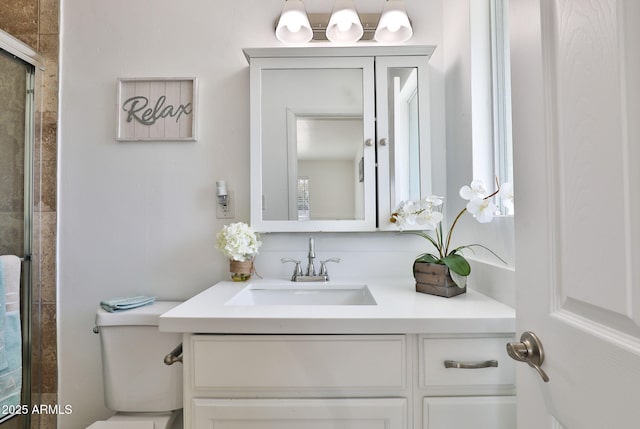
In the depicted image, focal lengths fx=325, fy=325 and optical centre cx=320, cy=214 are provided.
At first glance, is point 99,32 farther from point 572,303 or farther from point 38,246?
point 572,303

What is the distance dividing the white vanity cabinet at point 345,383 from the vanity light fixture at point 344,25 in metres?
1.17

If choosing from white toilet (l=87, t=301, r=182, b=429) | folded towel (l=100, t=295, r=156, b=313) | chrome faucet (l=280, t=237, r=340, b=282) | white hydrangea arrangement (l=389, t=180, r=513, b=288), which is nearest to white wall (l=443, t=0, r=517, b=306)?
white hydrangea arrangement (l=389, t=180, r=513, b=288)

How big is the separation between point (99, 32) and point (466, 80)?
1.54 meters

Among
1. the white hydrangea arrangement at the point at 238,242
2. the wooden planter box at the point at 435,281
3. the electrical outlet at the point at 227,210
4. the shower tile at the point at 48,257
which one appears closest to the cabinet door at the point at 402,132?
the wooden planter box at the point at 435,281

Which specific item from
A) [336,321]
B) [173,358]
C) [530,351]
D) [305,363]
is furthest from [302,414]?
[530,351]

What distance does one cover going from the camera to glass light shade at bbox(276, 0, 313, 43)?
1320 millimetres

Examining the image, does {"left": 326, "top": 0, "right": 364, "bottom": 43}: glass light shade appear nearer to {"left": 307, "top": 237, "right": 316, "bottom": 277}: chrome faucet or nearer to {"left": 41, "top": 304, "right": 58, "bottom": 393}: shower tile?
{"left": 307, "top": 237, "right": 316, "bottom": 277}: chrome faucet

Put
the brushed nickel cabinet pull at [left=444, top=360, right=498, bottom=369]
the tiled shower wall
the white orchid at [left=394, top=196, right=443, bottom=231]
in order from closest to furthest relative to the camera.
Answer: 1. the brushed nickel cabinet pull at [left=444, top=360, right=498, bottom=369]
2. the white orchid at [left=394, top=196, right=443, bottom=231]
3. the tiled shower wall

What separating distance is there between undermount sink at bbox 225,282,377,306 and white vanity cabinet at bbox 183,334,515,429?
0.40m

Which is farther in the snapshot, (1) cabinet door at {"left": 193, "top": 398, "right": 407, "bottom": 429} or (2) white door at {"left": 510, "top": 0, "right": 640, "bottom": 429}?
(1) cabinet door at {"left": 193, "top": 398, "right": 407, "bottom": 429}

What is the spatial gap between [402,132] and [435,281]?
627mm

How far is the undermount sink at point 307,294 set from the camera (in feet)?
4.04

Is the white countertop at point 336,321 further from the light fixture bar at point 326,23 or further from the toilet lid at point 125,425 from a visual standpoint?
the light fixture bar at point 326,23

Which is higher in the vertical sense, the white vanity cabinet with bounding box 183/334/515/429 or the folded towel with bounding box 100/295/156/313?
the folded towel with bounding box 100/295/156/313
